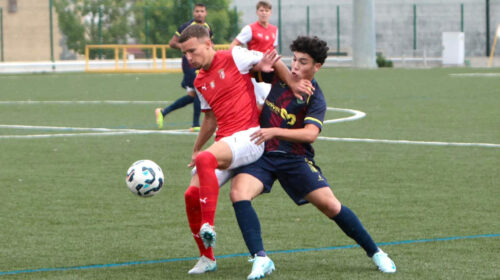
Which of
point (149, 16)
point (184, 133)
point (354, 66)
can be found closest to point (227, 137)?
point (184, 133)

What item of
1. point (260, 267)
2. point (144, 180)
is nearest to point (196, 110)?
point (144, 180)

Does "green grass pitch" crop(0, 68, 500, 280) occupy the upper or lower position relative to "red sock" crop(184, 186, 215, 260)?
lower

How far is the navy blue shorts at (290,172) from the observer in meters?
6.32

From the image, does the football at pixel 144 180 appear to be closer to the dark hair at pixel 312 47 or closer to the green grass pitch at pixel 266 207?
the green grass pitch at pixel 266 207

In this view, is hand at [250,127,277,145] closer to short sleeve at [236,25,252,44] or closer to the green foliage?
short sleeve at [236,25,252,44]

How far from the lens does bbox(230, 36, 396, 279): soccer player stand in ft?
20.4

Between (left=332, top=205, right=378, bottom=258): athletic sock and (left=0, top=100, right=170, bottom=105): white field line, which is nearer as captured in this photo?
(left=332, top=205, right=378, bottom=258): athletic sock

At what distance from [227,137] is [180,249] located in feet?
3.74

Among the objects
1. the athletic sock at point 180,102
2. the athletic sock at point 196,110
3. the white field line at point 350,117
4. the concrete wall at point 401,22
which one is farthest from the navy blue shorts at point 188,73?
the concrete wall at point 401,22

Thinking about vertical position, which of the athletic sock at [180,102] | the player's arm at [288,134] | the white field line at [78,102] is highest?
the player's arm at [288,134]

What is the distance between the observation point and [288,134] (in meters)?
6.17

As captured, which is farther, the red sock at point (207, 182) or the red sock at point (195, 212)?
the red sock at point (195, 212)

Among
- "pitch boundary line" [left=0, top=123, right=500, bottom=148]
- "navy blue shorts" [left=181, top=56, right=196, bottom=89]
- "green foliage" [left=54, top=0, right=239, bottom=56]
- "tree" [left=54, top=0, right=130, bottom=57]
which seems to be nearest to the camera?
"pitch boundary line" [left=0, top=123, right=500, bottom=148]

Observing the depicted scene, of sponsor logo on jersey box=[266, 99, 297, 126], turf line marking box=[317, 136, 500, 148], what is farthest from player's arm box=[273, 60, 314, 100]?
turf line marking box=[317, 136, 500, 148]
